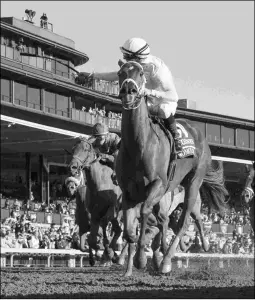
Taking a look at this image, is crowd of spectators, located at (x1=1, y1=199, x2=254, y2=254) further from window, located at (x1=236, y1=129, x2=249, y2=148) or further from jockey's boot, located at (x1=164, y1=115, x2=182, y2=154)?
window, located at (x1=236, y1=129, x2=249, y2=148)

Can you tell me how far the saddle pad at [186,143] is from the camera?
33.1 ft

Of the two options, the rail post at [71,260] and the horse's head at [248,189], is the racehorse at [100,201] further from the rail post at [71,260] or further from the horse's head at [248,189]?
the rail post at [71,260]

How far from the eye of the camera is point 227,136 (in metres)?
53.2

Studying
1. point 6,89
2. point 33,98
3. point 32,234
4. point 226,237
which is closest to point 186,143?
point 32,234

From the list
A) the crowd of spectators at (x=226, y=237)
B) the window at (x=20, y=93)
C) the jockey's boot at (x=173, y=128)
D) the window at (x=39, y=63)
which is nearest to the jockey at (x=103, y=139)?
the jockey's boot at (x=173, y=128)

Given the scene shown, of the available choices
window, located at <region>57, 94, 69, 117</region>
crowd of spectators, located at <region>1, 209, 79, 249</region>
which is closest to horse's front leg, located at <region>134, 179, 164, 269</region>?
crowd of spectators, located at <region>1, 209, 79, 249</region>

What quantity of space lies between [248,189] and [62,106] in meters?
26.2

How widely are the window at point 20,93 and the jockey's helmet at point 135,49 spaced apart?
27.2 m

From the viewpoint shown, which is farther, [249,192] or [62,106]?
[62,106]

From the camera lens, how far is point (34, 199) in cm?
3625

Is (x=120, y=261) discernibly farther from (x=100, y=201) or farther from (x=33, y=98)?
(x=33, y=98)

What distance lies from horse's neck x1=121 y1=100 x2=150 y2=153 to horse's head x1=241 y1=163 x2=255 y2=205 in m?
4.85

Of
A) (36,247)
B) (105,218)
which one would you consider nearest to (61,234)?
(36,247)

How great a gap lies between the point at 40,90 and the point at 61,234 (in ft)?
45.7
